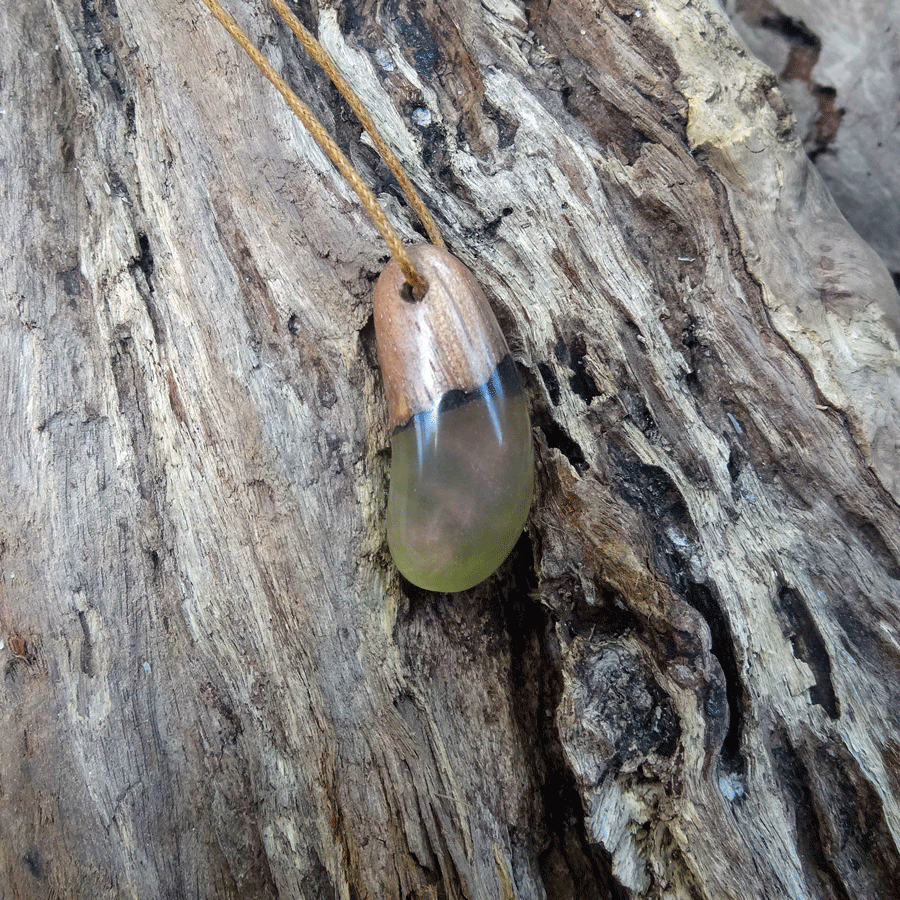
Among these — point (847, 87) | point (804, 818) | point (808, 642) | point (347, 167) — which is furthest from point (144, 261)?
point (847, 87)

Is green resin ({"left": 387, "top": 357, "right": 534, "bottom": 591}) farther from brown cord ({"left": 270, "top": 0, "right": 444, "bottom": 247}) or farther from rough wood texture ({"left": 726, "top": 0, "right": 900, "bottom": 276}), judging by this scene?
rough wood texture ({"left": 726, "top": 0, "right": 900, "bottom": 276})

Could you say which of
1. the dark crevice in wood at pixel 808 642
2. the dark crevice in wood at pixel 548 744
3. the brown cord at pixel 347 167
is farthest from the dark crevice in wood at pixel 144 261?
the dark crevice in wood at pixel 808 642

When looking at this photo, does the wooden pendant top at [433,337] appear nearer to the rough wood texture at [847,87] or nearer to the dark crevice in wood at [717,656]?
the dark crevice in wood at [717,656]

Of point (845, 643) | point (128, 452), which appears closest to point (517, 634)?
point (845, 643)

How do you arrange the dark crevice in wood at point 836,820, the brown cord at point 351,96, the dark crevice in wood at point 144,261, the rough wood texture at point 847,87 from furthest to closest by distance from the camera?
1. the rough wood texture at point 847,87
2. the dark crevice in wood at point 144,261
3. the brown cord at point 351,96
4. the dark crevice in wood at point 836,820

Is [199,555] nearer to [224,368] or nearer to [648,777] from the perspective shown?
[224,368]

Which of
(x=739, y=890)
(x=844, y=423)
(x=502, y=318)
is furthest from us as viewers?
(x=502, y=318)

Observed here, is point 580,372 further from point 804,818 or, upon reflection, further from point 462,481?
point 804,818
